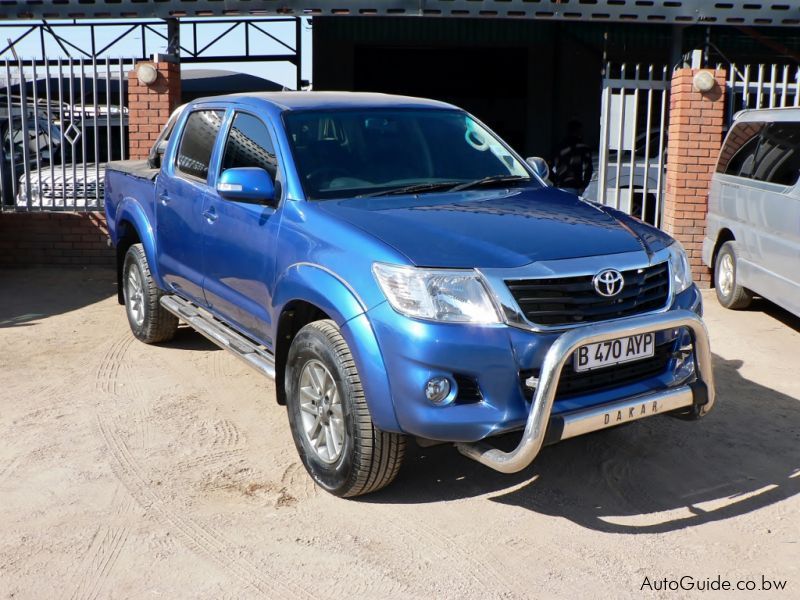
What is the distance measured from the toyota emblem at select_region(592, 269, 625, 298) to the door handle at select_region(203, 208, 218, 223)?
7.92 ft

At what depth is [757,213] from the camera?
7.75 meters

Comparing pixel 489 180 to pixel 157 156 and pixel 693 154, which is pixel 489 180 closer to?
pixel 157 156

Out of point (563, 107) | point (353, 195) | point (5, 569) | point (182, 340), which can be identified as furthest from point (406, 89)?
point (5, 569)

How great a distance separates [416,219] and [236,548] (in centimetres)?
166

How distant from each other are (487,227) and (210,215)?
1.96m

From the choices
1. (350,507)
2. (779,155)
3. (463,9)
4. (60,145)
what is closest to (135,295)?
(350,507)

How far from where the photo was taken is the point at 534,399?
11.7 ft

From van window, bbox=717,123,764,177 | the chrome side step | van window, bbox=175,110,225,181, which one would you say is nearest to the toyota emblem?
the chrome side step

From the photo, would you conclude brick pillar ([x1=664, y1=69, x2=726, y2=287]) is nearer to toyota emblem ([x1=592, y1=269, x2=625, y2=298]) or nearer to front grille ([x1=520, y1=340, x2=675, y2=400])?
front grille ([x1=520, y1=340, x2=675, y2=400])

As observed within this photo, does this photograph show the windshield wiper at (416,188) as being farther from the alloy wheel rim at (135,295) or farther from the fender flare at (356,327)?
the alloy wheel rim at (135,295)

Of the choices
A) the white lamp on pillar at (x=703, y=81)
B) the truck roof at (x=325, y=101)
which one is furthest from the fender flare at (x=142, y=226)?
the white lamp on pillar at (x=703, y=81)

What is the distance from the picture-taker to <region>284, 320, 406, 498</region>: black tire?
12.7 feet

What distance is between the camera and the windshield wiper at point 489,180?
4.85m

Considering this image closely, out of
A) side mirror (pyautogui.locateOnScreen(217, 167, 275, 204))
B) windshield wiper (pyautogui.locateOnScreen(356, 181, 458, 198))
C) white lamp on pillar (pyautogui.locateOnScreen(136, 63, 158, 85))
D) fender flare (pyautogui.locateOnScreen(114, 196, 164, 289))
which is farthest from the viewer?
white lamp on pillar (pyautogui.locateOnScreen(136, 63, 158, 85))
